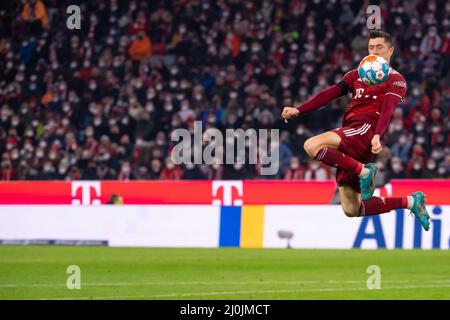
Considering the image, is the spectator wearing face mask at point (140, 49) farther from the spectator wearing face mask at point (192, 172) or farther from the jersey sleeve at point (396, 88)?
the jersey sleeve at point (396, 88)

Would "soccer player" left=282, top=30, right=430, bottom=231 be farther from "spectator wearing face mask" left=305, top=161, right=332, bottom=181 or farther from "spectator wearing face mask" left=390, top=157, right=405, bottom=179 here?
"spectator wearing face mask" left=305, top=161, right=332, bottom=181

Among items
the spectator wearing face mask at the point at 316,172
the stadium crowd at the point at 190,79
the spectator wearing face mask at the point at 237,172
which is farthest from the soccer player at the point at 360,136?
the spectator wearing face mask at the point at 237,172

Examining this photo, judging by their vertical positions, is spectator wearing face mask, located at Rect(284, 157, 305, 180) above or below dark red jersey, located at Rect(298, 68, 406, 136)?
below

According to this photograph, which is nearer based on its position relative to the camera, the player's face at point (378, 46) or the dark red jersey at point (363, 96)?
the dark red jersey at point (363, 96)

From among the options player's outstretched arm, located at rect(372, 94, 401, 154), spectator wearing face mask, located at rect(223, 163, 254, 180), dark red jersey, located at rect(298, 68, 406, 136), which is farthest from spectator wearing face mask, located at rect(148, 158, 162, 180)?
player's outstretched arm, located at rect(372, 94, 401, 154)

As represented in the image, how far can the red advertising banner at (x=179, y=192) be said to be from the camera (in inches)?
899

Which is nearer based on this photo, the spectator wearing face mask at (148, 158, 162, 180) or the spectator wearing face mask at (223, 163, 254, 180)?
the spectator wearing face mask at (223, 163, 254, 180)

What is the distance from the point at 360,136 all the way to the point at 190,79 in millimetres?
16132

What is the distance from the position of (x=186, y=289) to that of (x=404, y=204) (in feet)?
8.55

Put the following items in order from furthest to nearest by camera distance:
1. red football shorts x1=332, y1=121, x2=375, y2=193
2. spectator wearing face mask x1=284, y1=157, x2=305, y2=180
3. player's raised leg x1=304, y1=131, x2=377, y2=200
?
spectator wearing face mask x1=284, y1=157, x2=305, y2=180 → red football shorts x1=332, y1=121, x2=375, y2=193 → player's raised leg x1=304, y1=131, x2=377, y2=200

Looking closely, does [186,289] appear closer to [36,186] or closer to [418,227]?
[418,227]

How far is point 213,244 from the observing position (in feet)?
63.3

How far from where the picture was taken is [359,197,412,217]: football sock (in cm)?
1201

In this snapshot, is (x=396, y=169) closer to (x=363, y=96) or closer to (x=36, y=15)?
(x=36, y=15)
